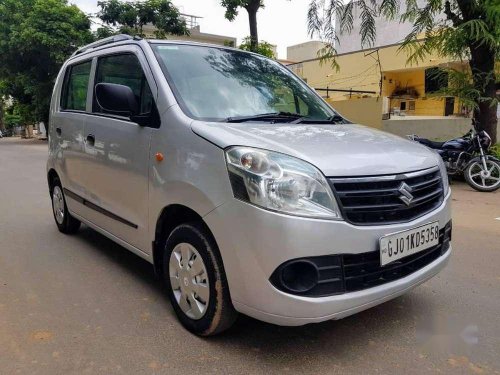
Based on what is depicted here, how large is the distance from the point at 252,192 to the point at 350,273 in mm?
653

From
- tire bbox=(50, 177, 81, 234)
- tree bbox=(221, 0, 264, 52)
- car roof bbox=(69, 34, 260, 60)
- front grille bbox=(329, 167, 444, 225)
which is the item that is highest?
tree bbox=(221, 0, 264, 52)

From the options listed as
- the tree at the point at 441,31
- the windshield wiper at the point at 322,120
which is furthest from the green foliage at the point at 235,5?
the windshield wiper at the point at 322,120

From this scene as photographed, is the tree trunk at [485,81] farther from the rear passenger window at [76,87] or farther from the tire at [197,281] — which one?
the tire at [197,281]

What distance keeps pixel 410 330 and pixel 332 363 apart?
2.22ft

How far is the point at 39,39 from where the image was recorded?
22.8 meters

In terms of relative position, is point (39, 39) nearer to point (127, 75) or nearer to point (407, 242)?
point (127, 75)

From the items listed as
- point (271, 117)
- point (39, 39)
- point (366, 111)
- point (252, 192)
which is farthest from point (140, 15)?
point (252, 192)

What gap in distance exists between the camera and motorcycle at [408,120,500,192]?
783 cm

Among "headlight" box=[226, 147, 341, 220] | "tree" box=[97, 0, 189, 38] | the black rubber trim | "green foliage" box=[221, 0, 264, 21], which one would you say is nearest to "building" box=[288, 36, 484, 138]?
"tree" box=[97, 0, 189, 38]

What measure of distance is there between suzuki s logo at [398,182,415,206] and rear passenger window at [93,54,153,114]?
1.70m

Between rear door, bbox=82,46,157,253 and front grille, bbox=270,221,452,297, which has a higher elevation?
rear door, bbox=82,46,157,253

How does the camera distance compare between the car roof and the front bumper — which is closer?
the front bumper

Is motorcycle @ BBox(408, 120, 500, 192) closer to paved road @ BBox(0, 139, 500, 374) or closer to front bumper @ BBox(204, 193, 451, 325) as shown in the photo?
paved road @ BBox(0, 139, 500, 374)

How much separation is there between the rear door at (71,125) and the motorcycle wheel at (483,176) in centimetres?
664
